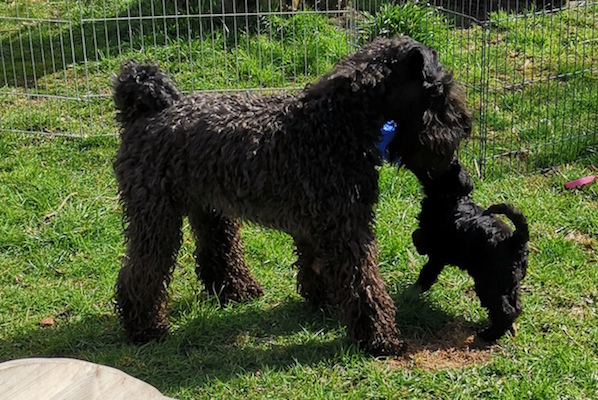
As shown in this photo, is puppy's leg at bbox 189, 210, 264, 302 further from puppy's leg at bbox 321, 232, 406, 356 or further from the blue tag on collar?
the blue tag on collar

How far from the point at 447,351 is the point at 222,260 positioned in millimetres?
1397

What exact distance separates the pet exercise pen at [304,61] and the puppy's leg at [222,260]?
2.22 meters

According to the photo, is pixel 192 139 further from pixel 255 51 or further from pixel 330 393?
pixel 255 51

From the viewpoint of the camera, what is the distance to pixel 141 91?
4.27 meters

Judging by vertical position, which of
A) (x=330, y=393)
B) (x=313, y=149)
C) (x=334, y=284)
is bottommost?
(x=330, y=393)

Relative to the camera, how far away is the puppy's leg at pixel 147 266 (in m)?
4.27

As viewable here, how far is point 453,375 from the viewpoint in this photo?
4137 millimetres

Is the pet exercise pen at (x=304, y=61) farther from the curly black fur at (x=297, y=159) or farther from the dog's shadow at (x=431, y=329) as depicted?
the curly black fur at (x=297, y=159)

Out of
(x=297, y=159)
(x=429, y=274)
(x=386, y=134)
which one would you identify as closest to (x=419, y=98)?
(x=386, y=134)

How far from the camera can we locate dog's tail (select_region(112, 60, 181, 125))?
4.28 m

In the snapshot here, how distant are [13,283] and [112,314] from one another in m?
0.77

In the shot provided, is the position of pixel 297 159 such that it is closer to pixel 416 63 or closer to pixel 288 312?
pixel 416 63

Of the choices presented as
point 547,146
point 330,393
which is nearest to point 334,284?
point 330,393

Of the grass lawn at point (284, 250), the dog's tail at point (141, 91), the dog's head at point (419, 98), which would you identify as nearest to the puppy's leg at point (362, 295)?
the grass lawn at point (284, 250)
